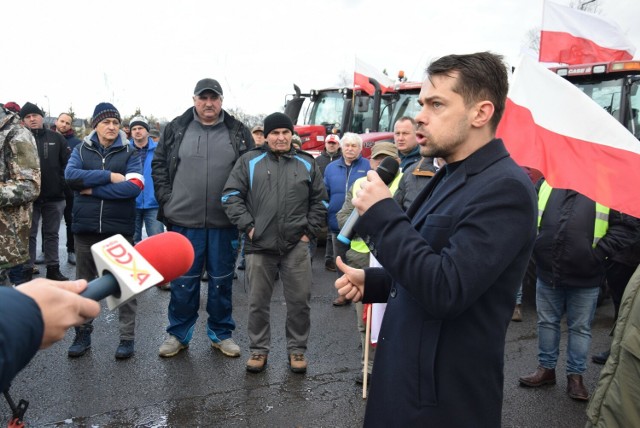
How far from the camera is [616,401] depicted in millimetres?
1963

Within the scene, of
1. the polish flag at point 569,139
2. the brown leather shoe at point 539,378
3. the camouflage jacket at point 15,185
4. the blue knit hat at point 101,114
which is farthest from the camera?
the blue knit hat at point 101,114

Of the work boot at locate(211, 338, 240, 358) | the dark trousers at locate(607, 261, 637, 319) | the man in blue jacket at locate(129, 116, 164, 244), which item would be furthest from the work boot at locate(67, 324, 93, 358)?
the dark trousers at locate(607, 261, 637, 319)

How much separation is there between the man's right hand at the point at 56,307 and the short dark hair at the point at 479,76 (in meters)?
1.30

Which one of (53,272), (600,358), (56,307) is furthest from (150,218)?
(56,307)

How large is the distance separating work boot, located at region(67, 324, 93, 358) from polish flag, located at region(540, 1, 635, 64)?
7475 mm

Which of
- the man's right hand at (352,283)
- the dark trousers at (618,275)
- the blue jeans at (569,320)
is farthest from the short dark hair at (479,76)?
the dark trousers at (618,275)

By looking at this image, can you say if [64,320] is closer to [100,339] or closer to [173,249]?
[173,249]

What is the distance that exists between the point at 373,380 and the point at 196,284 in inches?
126

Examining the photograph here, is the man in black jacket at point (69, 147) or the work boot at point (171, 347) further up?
the man in black jacket at point (69, 147)

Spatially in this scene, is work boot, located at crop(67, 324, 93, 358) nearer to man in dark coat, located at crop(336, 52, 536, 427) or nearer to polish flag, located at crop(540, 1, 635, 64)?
man in dark coat, located at crop(336, 52, 536, 427)

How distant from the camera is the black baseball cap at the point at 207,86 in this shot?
465cm

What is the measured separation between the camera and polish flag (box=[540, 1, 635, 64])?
7.78 meters

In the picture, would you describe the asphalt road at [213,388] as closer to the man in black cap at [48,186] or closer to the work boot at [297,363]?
the work boot at [297,363]

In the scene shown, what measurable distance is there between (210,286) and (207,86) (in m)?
1.84
